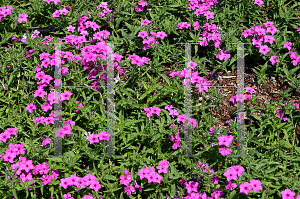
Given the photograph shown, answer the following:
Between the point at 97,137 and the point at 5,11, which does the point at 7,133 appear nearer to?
the point at 97,137

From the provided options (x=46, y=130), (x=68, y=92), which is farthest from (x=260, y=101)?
(x=46, y=130)

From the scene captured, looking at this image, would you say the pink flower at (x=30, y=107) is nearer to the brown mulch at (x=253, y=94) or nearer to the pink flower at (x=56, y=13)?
the brown mulch at (x=253, y=94)

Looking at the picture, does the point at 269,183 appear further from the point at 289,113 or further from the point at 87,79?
the point at 87,79

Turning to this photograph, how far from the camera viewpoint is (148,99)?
3.96 metres

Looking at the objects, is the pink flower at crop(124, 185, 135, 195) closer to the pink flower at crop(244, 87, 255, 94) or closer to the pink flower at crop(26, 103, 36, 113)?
the pink flower at crop(26, 103, 36, 113)

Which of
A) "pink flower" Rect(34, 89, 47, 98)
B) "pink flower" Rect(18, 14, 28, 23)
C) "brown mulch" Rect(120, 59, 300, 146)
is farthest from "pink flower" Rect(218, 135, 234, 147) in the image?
"pink flower" Rect(18, 14, 28, 23)

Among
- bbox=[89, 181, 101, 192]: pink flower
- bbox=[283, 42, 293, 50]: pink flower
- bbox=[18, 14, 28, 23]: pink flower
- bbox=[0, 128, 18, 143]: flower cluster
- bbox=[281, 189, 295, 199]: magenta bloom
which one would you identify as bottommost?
bbox=[281, 189, 295, 199]: magenta bloom

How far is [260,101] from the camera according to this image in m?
4.04

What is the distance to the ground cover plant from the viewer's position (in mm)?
3443

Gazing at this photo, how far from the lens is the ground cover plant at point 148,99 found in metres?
3.44

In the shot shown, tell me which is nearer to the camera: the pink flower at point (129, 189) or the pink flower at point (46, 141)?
the pink flower at point (129, 189)

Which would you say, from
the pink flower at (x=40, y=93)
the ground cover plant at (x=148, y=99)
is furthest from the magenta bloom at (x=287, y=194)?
the pink flower at (x=40, y=93)

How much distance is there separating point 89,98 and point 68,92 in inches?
10.5

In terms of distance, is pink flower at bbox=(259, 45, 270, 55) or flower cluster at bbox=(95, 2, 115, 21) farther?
flower cluster at bbox=(95, 2, 115, 21)
